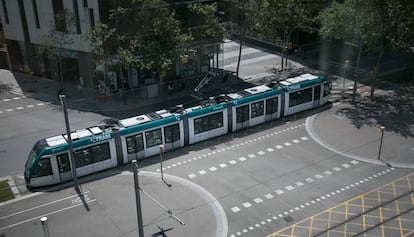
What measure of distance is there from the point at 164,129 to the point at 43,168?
8.38m

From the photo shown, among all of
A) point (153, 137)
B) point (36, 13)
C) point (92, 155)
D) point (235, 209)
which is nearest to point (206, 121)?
point (153, 137)

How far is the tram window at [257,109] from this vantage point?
34188 mm

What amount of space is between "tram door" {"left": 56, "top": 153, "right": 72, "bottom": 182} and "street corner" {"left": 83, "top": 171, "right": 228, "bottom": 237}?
4.67ft

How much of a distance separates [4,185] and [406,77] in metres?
40.1

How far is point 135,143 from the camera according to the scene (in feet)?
96.2

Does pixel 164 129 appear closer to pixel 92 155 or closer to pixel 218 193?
pixel 92 155

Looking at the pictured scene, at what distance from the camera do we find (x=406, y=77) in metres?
45.9

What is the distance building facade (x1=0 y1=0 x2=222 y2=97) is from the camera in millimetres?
42906

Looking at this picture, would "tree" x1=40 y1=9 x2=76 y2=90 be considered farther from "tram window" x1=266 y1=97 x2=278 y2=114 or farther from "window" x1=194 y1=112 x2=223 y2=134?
"tram window" x1=266 y1=97 x2=278 y2=114

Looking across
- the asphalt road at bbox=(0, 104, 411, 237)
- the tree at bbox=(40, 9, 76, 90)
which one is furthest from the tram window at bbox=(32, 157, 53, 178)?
the tree at bbox=(40, 9, 76, 90)

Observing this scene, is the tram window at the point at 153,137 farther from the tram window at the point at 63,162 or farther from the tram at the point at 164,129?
the tram window at the point at 63,162

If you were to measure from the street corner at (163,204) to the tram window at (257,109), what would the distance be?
9559mm

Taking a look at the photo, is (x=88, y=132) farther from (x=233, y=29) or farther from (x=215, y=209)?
(x=233, y=29)

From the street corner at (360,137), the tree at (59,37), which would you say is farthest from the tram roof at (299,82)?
the tree at (59,37)
